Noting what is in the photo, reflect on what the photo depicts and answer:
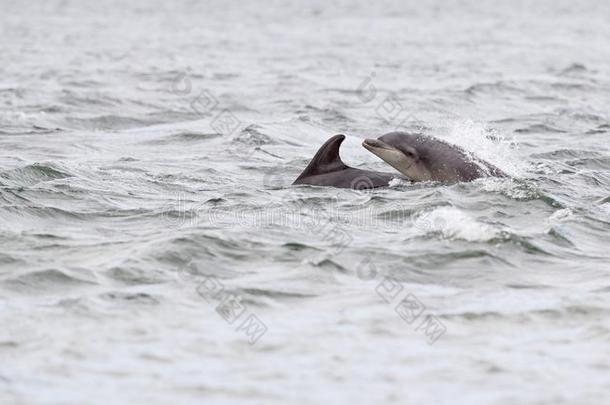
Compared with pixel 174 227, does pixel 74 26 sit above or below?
below

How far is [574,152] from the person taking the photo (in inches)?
706

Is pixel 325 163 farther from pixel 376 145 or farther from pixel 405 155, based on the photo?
pixel 405 155

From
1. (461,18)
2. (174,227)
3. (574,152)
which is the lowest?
(461,18)

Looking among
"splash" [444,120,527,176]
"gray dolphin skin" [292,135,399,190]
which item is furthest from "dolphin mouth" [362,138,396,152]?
"splash" [444,120,527,176]

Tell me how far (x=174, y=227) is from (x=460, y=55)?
26973mm

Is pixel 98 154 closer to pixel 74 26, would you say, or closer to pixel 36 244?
pixel 36 244

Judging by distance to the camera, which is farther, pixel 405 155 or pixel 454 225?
pixel 405 155

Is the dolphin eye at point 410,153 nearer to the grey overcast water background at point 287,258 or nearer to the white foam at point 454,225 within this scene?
the grey overcast water background at point 287,258

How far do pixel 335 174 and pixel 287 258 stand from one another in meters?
3.37

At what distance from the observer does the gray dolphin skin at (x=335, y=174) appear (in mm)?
13680

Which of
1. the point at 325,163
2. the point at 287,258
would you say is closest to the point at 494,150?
the point at 325,163

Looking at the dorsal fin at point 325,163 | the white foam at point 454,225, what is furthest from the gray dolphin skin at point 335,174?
the white foam at point 454,225

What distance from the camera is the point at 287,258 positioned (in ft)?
34.7

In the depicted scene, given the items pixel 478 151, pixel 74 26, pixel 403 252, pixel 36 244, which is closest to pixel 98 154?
pixel 478 151
